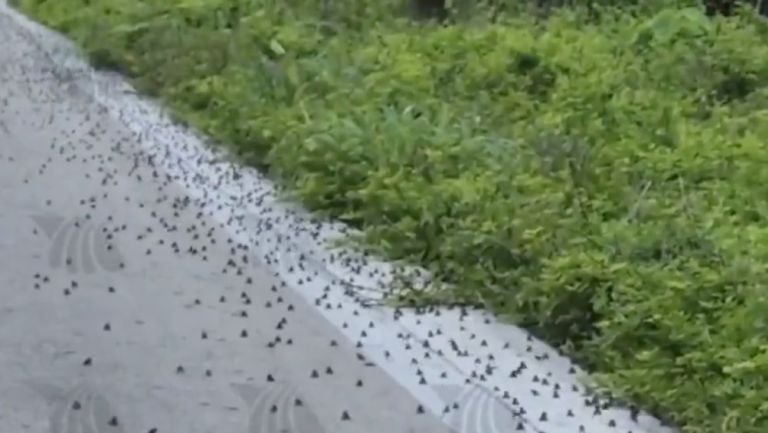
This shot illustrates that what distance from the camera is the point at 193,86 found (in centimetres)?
974

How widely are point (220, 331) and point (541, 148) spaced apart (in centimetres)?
244

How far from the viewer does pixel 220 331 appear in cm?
552

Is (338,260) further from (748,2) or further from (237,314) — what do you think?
(748,2)

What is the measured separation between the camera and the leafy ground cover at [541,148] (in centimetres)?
525

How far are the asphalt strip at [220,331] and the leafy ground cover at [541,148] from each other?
0.67ft

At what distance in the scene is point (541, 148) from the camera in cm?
744

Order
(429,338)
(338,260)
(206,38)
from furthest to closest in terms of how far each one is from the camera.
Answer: (206,38) → (338,260) → (429,338)

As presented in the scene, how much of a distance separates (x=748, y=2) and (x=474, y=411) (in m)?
7.89

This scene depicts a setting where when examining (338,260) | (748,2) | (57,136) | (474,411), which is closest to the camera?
(474,411)

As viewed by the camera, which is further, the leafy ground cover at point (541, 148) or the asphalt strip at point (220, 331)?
the leafy ground cover at point (541, 148)

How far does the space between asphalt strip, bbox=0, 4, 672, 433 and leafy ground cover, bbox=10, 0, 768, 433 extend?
203 mm

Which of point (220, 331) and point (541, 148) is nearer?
point (220, 331)

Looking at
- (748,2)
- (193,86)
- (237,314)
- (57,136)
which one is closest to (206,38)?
(193,86)

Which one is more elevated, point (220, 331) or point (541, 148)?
point (220, 331)
